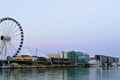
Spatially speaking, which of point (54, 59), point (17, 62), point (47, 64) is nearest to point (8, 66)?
point (17, 62)

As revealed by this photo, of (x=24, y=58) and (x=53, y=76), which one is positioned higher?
(x=24, y=58)

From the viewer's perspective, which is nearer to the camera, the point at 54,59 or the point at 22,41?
the point at 22,41

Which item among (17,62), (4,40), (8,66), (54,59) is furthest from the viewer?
(54,59)

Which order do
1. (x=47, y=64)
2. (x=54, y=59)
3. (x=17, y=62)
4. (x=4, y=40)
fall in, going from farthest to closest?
(x=54, y=59), (x=47, y=64), (x=17, y=62), (x=4, y=40)

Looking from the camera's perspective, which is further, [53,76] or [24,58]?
[24,58]

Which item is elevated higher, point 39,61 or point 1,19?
point 1,19

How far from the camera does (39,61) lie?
171 metres

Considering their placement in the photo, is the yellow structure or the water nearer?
the water

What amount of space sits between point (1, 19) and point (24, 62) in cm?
6970

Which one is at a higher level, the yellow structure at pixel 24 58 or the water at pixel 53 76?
the yellow structure at pixel 24 58

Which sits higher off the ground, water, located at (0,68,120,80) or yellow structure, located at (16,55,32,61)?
yellow structure, located at (16,55,32,61)

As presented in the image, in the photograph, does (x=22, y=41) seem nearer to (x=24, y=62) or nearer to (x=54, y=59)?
(x=24, y=62)

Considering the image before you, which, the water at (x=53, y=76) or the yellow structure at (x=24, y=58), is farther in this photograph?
the yellow structure at (x=24, y=58)

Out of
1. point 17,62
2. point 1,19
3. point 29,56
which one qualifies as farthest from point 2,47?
point 29,56
